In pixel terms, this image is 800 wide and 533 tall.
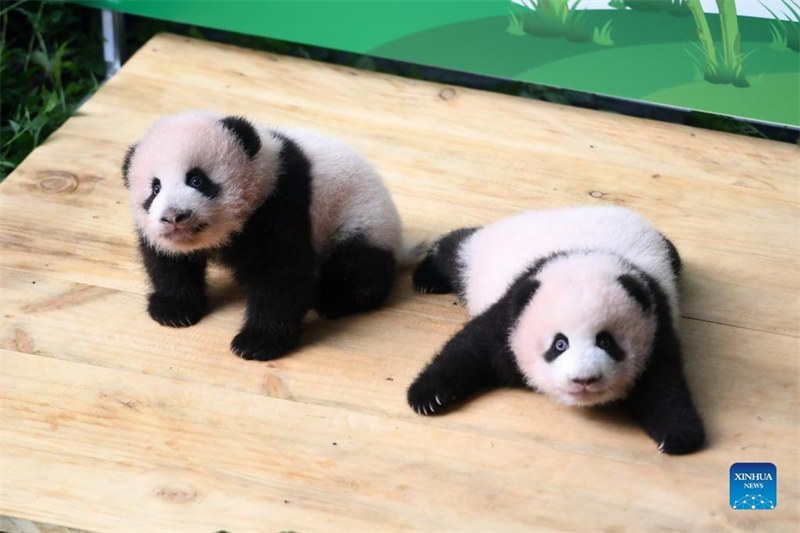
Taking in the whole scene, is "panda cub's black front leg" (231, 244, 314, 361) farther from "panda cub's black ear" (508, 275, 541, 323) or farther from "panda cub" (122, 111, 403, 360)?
"panda cub's black ear" (508, 275, 541, 323)

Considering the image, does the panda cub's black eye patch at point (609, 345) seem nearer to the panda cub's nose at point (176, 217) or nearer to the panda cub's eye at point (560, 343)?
the panda cub's eye at point (560, 343)

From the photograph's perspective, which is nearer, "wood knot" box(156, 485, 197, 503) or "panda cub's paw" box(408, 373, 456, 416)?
"wood knot" box(156, 485, 197, 503)

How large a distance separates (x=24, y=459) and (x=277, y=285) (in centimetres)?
86

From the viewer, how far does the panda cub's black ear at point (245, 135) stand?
3.12 metres

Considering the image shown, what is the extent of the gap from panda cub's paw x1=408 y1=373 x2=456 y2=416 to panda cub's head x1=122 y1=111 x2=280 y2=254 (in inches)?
28.0

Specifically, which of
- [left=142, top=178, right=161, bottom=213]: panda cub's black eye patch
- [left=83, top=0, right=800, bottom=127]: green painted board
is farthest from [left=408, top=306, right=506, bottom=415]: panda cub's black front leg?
[left=83, top=0, right=800, bottom=127]: green painted board

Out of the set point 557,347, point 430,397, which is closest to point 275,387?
point 430,397

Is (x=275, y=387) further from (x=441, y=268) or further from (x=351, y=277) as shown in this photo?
(x=441, y=268)

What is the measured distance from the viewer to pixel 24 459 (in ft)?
9.20

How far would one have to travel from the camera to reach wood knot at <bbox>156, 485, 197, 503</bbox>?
270cm

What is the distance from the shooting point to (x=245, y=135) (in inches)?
123

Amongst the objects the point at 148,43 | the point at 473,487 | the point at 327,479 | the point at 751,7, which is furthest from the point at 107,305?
the point at 751,7

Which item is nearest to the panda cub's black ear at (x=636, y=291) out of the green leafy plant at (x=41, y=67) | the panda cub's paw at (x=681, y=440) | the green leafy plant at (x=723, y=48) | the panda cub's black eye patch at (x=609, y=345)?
the panda cub's black eye patch at (x=609, y=345)

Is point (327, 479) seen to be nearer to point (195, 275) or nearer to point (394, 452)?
point (394, 452)
